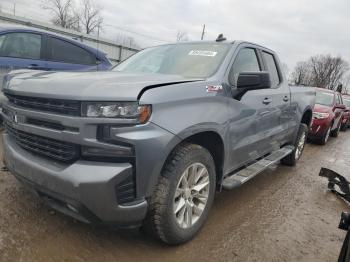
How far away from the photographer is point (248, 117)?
3.69 m

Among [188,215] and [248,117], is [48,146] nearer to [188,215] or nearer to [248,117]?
[188,215]

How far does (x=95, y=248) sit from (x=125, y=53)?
13271 millimetres

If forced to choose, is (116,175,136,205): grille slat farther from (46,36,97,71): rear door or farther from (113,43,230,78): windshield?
(46,36,97,71): rear door

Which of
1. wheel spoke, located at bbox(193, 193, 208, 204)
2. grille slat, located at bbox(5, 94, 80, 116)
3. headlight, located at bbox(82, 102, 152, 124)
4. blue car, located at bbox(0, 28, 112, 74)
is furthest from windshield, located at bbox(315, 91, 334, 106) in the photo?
grille slat, located at bbox(5, 94, 80, 116)

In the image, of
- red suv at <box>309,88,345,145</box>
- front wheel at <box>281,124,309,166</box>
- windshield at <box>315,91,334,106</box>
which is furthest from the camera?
windshield at <box>315,91,334,106</box>

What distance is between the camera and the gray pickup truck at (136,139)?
7.64ft

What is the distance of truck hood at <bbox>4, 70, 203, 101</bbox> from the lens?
235 centimetres

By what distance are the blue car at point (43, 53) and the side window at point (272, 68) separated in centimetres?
378

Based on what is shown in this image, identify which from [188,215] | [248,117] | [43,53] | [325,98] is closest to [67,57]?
[43,53]

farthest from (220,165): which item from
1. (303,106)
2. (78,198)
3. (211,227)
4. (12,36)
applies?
(12,36)

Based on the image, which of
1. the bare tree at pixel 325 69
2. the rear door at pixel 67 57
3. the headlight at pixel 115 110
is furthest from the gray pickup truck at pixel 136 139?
the bare tree at pixel 325 69

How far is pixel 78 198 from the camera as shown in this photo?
7.54 ft

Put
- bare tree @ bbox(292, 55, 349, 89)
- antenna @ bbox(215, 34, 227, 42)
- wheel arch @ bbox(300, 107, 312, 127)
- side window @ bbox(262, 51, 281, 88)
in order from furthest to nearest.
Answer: bare tree @ bbox(292, 55, 349, 89) < wheel arch @ bbox(300, 107, 312, 127) < side window @ bbox(262, 51, 281, 88) < antenna @ bbox(215, 34, 227, 42)

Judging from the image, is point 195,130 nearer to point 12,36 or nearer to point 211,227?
point 211,227
